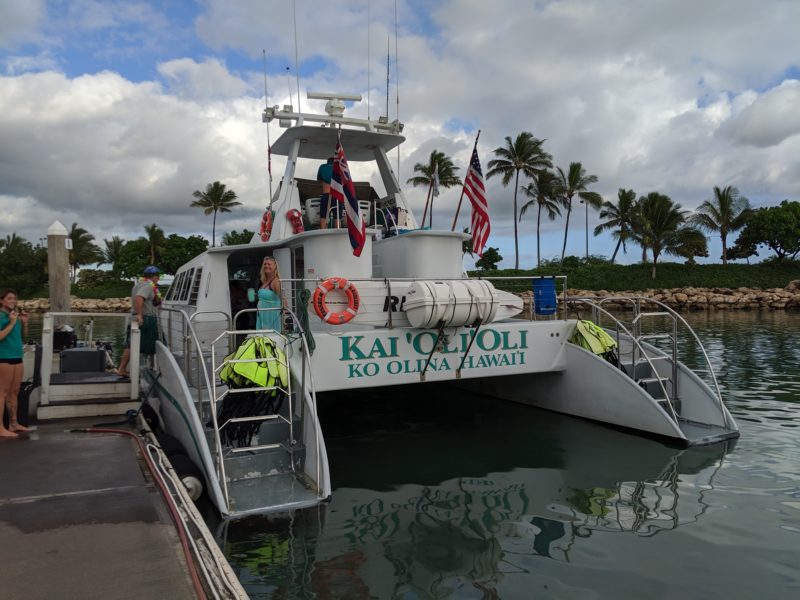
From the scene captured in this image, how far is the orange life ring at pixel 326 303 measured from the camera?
7.42m

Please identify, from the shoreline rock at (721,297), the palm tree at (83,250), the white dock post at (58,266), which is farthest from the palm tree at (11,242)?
the white dock post at (58,266)

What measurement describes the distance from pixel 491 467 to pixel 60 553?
466 centimetres

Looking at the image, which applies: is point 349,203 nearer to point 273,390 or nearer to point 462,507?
point 273,390

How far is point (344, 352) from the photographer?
7301 mm

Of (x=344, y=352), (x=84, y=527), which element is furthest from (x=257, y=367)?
(x=84, y=527)

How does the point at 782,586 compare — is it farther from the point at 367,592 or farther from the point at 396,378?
the point at 396,378

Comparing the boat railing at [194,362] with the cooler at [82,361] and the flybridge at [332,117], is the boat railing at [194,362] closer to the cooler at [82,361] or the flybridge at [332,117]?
the cooler at [82,361]

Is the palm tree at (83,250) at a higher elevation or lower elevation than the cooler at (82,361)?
higher

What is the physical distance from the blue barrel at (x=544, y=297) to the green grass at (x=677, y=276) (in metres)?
38.3

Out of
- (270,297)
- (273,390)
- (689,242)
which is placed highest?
(689,242)

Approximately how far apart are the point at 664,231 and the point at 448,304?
45913mm

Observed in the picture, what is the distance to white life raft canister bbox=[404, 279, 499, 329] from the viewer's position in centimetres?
736

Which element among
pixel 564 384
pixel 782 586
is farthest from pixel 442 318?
pixel 782 586

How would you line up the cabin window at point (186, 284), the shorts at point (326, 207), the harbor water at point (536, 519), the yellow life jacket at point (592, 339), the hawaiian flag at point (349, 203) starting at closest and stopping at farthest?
the harbor water at point (536, 519), the hawaiian flag at point (349, 203), the yellow life jacket at point (592, 339), the shorts at point (326, 207), the cabin window at point (186, 284)
